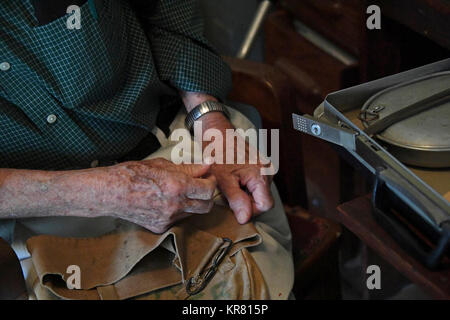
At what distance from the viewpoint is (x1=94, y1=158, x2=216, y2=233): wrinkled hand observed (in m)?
0.96

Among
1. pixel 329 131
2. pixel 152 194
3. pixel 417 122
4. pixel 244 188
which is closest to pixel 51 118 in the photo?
pixel 152 194

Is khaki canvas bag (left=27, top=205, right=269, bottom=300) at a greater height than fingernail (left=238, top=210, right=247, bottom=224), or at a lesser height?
lesser

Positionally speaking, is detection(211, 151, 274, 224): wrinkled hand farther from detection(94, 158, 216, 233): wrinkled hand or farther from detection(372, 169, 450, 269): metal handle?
detection(372, 169, 450, 269): metal handle

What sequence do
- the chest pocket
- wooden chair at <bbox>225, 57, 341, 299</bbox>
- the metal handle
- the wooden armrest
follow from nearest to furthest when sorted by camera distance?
the metal handle → the wooden armrest → the chest pocket → wooden chair at <bbox>225, 57, 341, 299</bbox>

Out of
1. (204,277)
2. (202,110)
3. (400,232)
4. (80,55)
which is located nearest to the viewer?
(400,232)

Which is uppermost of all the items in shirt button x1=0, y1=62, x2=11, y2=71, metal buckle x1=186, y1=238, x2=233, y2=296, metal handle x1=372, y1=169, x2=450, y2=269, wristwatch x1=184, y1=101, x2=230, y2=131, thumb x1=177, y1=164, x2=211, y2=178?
shirt button x1=0, y1=62, x2=11, y2=71

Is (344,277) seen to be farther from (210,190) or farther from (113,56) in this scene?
(113,56)

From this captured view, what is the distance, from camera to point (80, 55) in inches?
41.3

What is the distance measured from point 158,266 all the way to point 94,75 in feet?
1.31

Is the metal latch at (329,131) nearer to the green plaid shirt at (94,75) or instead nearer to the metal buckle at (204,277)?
the metal buckle at (204,277)

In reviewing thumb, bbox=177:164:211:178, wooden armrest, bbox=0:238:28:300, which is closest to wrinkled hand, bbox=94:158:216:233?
thumb, bbox=177:164:211:178

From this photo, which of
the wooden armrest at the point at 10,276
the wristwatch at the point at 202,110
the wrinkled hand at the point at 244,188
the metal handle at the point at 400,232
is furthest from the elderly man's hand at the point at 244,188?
the wooden armrest at the point at 10,276

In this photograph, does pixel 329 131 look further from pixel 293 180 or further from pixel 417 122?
pixel 293 180

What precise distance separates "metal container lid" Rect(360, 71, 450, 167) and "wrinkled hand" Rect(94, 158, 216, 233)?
326mm
